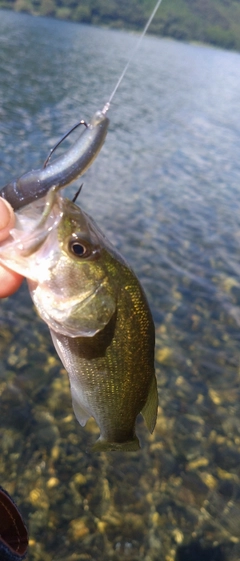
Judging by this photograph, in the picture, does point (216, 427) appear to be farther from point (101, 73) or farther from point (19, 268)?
point (101, 73)

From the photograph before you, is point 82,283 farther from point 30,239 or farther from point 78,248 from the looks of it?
point 30,239

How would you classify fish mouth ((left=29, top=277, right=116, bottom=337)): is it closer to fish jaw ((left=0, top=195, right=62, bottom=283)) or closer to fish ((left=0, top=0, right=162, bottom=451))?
fish ((left=0, top=0, right=162, bottom=451))

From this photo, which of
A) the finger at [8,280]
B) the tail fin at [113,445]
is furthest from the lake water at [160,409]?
the finger at [8,280]

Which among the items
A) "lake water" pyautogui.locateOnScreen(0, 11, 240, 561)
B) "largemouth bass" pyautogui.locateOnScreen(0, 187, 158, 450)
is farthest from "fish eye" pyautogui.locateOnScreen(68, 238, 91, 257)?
"lake water" pyautogui.locateOnScreen(0, 11, 240, 561)

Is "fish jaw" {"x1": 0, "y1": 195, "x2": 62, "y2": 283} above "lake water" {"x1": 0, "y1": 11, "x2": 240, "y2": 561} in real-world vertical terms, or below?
above

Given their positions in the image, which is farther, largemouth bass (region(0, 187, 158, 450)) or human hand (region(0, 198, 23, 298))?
largemouth bass (region(0, 187, 158, 450))

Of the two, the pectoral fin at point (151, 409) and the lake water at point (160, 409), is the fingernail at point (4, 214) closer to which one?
the pectoral fin at point (151, 409)
